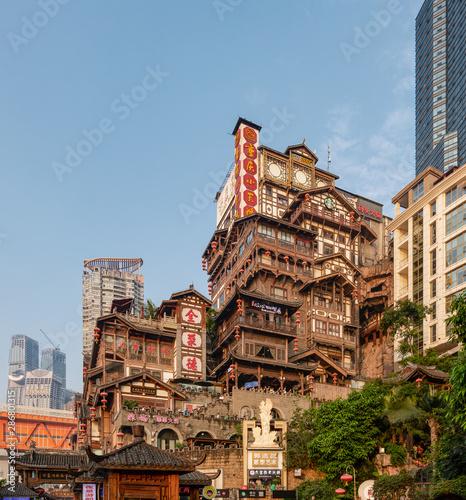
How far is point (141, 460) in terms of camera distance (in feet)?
54.8

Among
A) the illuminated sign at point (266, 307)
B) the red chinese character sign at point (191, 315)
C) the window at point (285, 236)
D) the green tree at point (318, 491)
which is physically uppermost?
the window at point (285, 236)

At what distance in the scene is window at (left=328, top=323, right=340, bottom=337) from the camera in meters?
59.5

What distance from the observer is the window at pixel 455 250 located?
5078 cm

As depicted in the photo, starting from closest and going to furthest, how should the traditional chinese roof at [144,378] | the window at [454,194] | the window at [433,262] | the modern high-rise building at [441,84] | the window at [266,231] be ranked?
the traditional chinese roof at [144,378]
the window at [454,194]
the window at [433,262]
the window at [266,231]
the modern high-rise building at [441,84]

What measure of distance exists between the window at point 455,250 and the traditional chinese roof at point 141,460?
39.3m

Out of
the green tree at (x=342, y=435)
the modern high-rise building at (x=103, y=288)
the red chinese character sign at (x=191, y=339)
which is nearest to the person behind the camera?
the green tree at (x=342, y=435)

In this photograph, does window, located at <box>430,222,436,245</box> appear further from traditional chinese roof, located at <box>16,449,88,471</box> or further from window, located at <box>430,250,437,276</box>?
traditional chinese roof, located at <box>16,449,88,471</box>

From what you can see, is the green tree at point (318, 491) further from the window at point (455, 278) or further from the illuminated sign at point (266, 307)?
the window at point (455, 278)

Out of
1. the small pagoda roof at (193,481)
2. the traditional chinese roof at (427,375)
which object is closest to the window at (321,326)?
the traditional chinese roof at (427,375)

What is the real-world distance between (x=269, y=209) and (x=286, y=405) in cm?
2360

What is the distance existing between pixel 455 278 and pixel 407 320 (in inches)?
212

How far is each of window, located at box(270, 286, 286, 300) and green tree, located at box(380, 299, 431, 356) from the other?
34.2 ft

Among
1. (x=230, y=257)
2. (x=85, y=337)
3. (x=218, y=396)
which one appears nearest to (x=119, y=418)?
(x=218, y=396)

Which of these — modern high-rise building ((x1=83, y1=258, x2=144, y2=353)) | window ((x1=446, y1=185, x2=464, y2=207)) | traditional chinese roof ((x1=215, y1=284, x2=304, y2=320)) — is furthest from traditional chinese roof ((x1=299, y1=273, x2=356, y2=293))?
modern high-rise building ((x1=83, y1=258, x2=144, y2=353))
